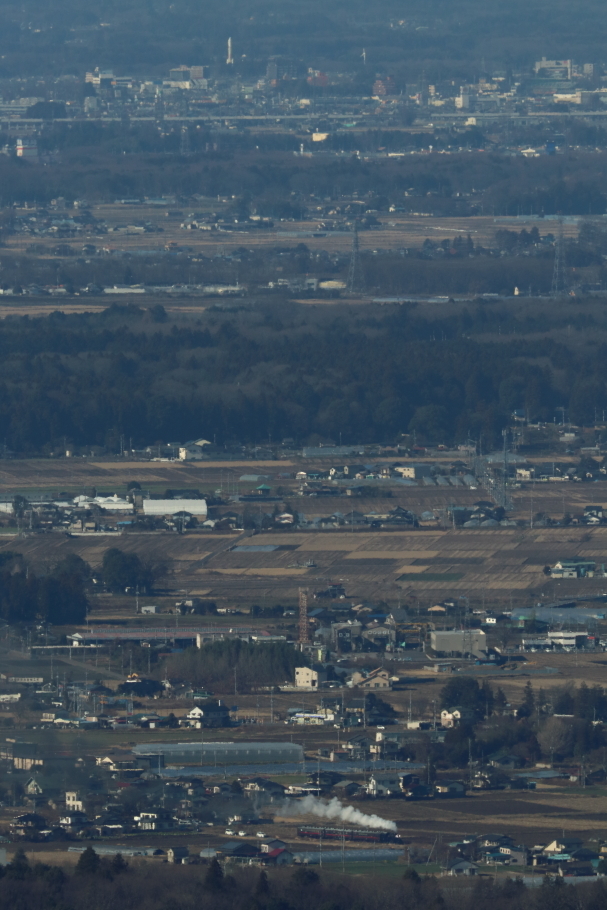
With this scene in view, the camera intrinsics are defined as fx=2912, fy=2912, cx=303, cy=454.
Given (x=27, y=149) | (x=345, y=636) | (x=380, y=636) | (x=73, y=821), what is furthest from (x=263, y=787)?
(x=27, y=149)

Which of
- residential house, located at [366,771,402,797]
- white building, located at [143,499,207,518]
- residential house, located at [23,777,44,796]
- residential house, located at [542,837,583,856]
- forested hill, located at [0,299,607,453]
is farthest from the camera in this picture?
forested hill, located at [0,299,607,453]

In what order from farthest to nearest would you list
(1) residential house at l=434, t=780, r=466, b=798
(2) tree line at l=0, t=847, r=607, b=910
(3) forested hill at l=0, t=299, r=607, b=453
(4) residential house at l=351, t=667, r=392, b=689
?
(3) forested hill at l=0, t=299, r=607, b=453 → (4) residential house at l=351, t=667, r=392, b=689 → (1) residential house at l=434, t=780, r=466, b=798 → (2) tree line at l=0, t=847, r=607, b=910

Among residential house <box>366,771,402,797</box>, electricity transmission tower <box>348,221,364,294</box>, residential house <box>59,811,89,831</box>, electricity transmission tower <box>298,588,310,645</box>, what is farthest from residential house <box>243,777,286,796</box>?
electricity transmission tower <box>348,221,364,294</box>

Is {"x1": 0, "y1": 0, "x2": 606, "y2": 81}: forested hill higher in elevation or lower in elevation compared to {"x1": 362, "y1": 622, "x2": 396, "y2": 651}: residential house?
lower

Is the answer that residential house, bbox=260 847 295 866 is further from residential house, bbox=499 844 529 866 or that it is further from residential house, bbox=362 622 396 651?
residential house, bbox=362 622 396 651

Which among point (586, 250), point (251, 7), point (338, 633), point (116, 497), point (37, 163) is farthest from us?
point (251, 7)

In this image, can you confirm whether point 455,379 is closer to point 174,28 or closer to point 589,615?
point 589,615

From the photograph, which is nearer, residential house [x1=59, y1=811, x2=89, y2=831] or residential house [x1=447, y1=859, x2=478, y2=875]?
residential house [x1=447, y1=859, x2=478, y2=875]

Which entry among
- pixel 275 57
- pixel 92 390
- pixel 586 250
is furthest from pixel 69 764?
pixel 275 57
